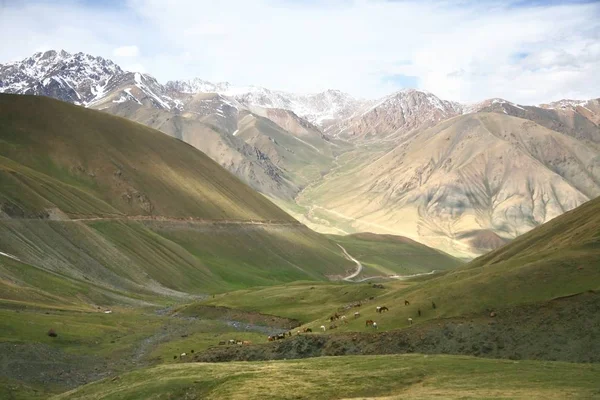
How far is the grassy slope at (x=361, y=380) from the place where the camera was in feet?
120

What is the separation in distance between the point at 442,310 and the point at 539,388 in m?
24.1

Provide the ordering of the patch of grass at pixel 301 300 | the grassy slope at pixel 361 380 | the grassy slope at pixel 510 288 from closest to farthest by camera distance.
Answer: the grassy slope at pixel 361 380
the grassy slope at pixel 510 288
the patch of grass at pixel 301 300

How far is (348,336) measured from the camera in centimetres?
5816

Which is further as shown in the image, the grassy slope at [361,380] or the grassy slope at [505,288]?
the grassy slope at [505,288]

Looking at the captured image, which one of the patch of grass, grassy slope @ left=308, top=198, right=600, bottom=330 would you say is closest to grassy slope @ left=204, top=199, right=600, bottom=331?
grassy slope @ left=308, top=198, right=600, bottom=330

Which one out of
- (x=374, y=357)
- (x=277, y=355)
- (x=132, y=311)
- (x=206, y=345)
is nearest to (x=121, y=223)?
(x=132, y=311)

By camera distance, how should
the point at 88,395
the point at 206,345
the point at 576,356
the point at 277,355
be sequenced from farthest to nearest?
the point at 206,345 < the point at 277,355 < the point at 576,356 < the point at 88,395

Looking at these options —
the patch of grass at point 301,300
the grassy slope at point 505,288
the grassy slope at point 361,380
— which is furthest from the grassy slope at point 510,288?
the patch of grass at point 301,300

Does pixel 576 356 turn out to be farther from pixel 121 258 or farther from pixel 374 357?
pixel 121 258

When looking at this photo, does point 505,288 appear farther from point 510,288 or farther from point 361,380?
point 361,380

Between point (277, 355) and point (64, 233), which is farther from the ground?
point (64, 233)

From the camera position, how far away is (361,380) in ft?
132

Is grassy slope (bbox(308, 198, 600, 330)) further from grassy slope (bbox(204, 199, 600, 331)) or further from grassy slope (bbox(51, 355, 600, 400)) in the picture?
grassy slope (bbox(51, 355, 600, 400))

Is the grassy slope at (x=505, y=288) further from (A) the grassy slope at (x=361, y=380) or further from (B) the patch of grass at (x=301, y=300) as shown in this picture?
(B) the patch of grass at (x=301, y=300)
